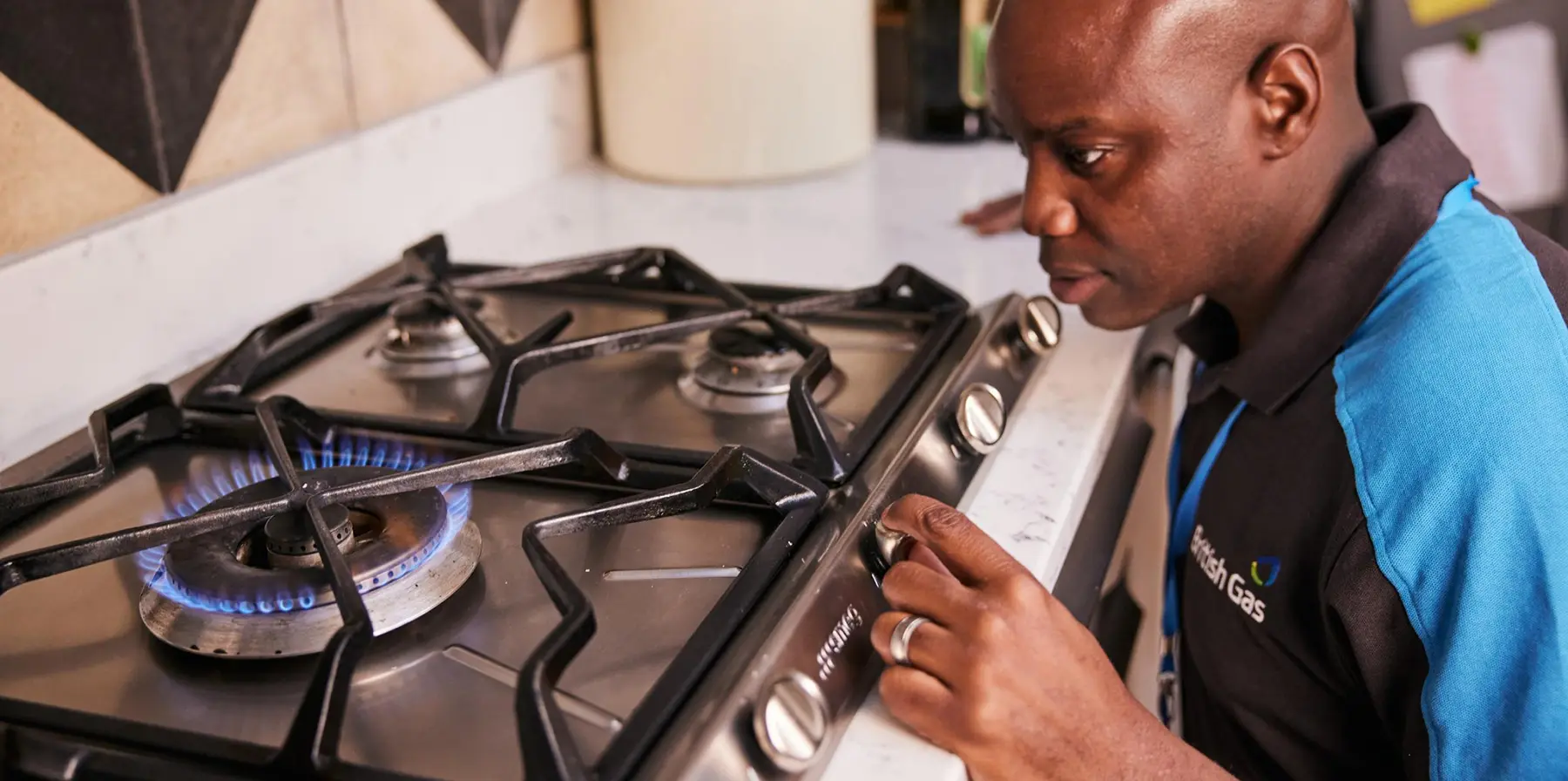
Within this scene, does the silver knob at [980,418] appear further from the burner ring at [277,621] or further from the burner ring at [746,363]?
the burner ring at [277,621]

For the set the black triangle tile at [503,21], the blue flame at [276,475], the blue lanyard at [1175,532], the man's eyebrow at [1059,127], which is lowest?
the blue lanyard at [1175,532]

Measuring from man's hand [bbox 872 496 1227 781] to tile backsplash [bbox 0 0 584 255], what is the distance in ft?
1.80

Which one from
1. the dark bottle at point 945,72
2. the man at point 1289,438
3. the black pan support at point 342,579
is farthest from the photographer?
the dark bottle at point 945,72

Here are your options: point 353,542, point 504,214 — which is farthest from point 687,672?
point 504,214

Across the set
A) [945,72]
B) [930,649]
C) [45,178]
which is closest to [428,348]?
[45,178]

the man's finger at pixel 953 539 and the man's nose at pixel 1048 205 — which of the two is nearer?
the man's finger at pixel 953 539

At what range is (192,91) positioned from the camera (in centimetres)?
90

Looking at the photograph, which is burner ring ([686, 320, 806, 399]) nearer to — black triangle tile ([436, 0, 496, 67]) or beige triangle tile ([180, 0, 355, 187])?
beige triangle tile ([180, 0, 355, 187])

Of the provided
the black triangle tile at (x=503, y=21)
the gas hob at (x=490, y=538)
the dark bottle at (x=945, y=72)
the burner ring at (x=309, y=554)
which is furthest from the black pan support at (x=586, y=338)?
the dark bottle at (x=945, y=72)

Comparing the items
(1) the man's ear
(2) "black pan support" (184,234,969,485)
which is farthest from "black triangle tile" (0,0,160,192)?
(1) the man's ear

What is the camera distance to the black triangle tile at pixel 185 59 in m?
0.87

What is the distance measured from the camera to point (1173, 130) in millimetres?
715

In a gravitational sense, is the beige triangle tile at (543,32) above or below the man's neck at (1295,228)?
above

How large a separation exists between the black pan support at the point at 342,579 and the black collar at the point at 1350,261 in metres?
0.28
